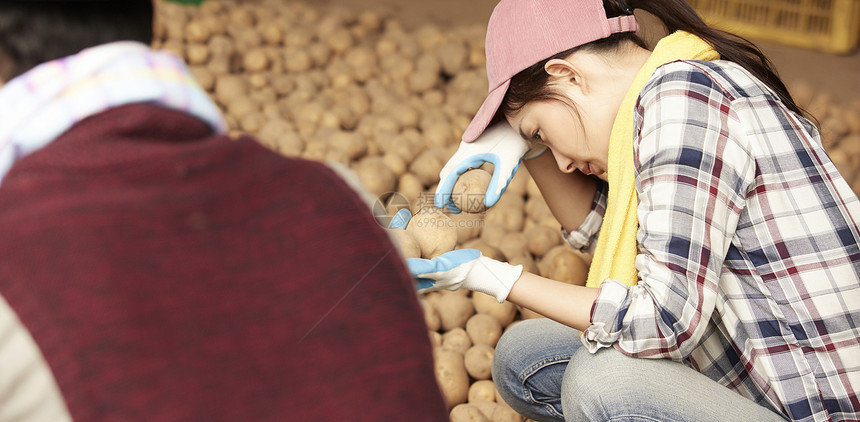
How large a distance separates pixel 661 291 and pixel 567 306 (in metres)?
0.14

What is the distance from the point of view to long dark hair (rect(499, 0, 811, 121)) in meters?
1.16

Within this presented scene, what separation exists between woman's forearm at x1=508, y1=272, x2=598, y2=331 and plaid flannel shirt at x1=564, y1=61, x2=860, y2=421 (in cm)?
3

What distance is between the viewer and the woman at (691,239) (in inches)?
38.6

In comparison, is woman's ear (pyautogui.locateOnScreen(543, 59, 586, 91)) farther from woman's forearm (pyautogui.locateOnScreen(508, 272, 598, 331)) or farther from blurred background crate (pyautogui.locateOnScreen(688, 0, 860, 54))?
blurred background crate (pyautogui.locateOnScreen(688, 0, 860, 54))

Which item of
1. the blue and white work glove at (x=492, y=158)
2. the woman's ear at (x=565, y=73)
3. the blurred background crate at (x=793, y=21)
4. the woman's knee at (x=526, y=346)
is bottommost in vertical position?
the woman's knee at (x=526, y=346)

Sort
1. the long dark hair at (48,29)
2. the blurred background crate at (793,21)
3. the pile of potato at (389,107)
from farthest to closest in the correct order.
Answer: the blurred background crate at (793,21)
the pile of potato at (389,107)
the long dark hair at (48,29)

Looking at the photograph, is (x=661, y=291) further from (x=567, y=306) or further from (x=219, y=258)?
(x=219, y=258)

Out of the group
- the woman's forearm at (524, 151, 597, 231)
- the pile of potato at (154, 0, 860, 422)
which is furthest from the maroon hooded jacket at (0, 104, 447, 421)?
the pile of potato at (154, 0, 860, 422)

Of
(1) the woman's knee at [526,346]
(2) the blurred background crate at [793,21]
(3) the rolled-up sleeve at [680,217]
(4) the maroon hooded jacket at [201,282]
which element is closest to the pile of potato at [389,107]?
(1) the woman's knee at [526,346]

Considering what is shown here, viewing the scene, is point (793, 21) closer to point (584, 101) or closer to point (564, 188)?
point (564, 188)

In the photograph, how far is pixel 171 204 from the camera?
56 centimetres

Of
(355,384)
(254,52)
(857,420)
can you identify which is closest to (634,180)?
(857,420)

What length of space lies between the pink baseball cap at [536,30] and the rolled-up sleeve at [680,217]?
16 centimetres

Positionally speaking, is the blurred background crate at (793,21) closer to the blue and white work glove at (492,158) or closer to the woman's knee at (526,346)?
the blue and white work glove at (492,158)
